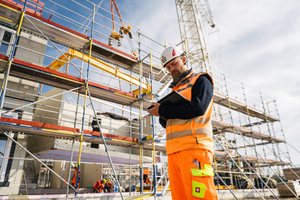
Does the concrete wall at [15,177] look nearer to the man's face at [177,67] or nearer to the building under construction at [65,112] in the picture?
the building under construction at [65,112]

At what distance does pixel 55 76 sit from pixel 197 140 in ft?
21.7

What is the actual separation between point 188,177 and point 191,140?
30 centimetres

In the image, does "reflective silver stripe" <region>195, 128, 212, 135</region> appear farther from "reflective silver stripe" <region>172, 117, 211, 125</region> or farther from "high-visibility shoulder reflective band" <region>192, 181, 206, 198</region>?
"high-visibility shoulder reflective band" <region>192, 181, 206, 198</region>

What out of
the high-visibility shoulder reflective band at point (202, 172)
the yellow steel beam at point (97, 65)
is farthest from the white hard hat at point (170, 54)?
the yellow steel beam at point (97, 65)

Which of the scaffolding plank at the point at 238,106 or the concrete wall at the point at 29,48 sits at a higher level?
the concrete wall at the point at 29,48

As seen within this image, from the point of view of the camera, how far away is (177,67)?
203 centimetres

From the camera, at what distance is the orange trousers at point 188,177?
1464 mm

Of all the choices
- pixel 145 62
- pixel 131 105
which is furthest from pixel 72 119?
pixel 145 62

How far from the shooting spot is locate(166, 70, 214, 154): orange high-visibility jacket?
1.63 m

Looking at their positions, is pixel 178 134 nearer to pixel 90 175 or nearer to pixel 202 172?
pixel 202 172

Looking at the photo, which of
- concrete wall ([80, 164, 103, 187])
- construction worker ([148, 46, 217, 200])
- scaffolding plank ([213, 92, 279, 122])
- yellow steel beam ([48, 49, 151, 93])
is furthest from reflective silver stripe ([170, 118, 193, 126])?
scaffolding plank ([213, 92, 279, 122])

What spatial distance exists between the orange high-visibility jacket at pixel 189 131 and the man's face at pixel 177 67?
0.49ft

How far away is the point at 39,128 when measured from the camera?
239 inches

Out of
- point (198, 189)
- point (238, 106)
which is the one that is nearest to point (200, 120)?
point (198, 189)
